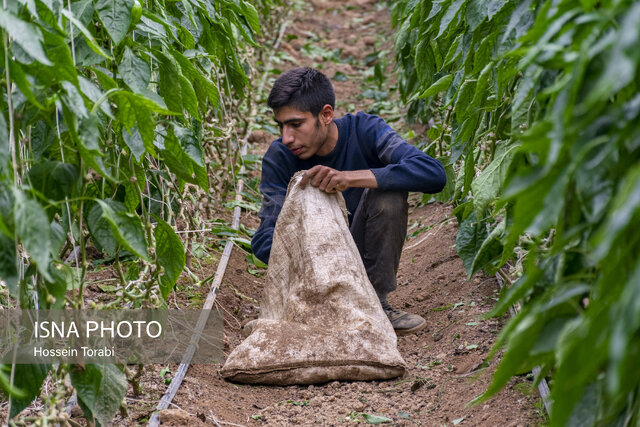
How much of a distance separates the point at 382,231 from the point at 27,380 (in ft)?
5.12

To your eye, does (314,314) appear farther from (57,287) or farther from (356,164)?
(57,287)

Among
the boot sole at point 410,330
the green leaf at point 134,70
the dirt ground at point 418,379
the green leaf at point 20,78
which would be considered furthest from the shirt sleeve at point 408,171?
the green leaf at point 20,78

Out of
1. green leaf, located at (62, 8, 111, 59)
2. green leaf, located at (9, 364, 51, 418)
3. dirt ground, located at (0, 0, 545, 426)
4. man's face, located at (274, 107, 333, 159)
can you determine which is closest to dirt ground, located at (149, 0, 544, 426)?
dirt ground, located at (0, 0, 545, 426)

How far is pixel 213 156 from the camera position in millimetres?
3855

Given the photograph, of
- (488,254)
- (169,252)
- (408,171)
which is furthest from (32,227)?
(408,171)

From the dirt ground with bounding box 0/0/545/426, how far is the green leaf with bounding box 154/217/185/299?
1.28 feet

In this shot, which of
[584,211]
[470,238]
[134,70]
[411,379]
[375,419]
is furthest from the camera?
[411,379]

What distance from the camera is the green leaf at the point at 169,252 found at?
1956 mm

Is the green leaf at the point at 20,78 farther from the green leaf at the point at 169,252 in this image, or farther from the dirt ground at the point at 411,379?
the dirt ground at the point at 411,379

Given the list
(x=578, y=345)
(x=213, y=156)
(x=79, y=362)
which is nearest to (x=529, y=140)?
(x=578, y=345)

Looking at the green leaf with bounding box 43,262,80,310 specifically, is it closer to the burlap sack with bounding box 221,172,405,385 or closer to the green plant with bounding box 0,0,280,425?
the green plant with bounding box 0,0,280,425

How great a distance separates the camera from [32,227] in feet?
4.15

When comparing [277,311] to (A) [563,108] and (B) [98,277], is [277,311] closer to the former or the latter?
(B) [98,277]

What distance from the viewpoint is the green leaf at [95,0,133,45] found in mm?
1740
